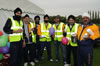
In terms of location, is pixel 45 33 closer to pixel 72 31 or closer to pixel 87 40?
pixel 72 31

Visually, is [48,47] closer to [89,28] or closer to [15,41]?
[15,41]

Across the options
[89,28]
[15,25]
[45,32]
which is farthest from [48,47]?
[89,28]

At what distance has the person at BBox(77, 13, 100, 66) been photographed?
3.25 m

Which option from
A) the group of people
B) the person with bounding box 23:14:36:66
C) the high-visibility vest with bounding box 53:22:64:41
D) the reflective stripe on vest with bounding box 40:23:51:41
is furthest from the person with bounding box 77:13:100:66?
the reflective stripe on vest with bounding box 40:23:51:41

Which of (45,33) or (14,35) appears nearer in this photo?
(14,35)

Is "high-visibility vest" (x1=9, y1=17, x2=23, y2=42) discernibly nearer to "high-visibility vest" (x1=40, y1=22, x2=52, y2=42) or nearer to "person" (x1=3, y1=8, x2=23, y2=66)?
"person" (x1=3, y1=8, x2=23, y2=66)

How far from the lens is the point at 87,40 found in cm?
332

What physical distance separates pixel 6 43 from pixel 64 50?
92.1 inches

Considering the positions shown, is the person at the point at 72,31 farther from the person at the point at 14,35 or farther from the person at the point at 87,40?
the person at the point at 14,35

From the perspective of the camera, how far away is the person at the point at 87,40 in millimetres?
3248

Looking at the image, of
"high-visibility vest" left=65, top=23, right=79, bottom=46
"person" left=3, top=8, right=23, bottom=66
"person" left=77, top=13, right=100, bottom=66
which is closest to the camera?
"person" left=77, top=13, right=100, bottom=66

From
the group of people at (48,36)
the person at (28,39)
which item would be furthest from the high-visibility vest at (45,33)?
the person at (28,39)

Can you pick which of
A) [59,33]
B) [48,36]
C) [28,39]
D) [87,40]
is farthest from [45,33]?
[87,40]

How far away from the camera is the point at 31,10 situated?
10.3m
